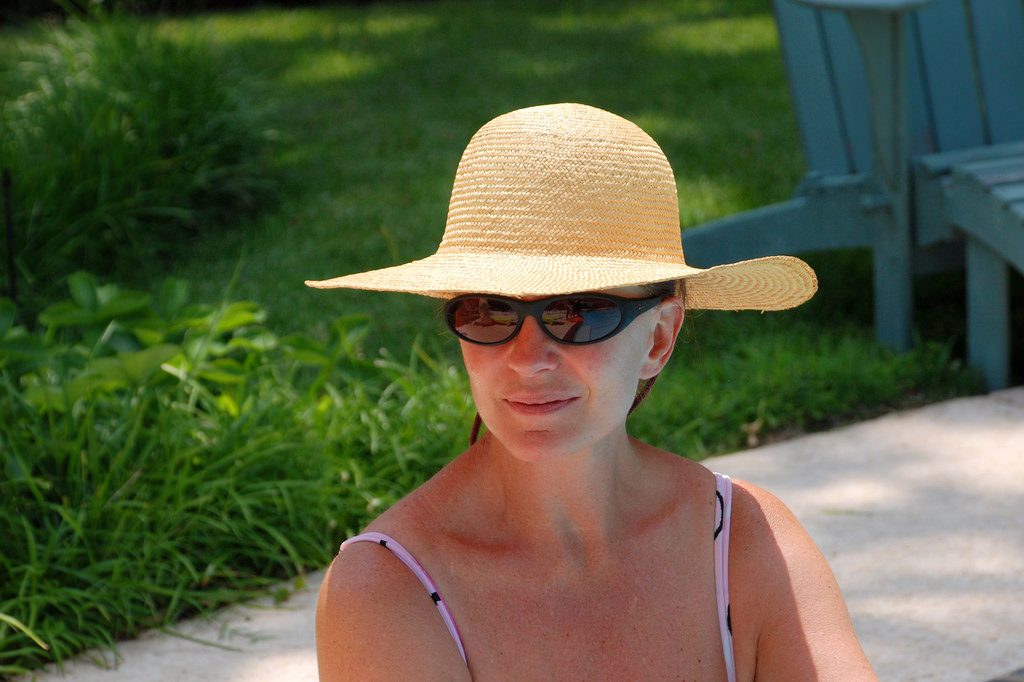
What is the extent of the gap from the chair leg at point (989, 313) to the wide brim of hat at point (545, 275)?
2.68 metres

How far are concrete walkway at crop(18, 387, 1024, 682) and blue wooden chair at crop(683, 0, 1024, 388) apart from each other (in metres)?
0.51

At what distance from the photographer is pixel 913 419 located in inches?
169

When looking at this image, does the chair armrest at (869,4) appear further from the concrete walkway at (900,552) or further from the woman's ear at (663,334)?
the woman's ear at (663,334)

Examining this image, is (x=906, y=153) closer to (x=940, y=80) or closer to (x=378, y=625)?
(x=940, y=80)

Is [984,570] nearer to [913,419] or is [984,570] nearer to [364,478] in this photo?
[913,419]

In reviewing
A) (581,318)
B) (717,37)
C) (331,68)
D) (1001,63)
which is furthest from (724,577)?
(717,37)

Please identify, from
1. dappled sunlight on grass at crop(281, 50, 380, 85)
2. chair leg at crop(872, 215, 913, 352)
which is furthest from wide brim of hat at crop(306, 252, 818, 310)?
dappled sunlight on grass at crop(281, 50, 380, 85)

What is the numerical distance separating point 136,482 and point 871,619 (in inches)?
68.3

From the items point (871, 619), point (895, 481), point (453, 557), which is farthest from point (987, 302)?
point (453, 557)

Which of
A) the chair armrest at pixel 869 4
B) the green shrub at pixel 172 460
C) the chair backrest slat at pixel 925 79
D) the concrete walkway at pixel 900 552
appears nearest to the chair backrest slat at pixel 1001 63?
the chair backrest slat at pixel 925 79

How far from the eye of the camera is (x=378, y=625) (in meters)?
1.85

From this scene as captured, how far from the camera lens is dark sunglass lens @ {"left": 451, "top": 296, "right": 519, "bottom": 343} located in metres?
1.80

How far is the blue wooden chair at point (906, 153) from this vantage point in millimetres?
4445

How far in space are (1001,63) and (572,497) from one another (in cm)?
381
